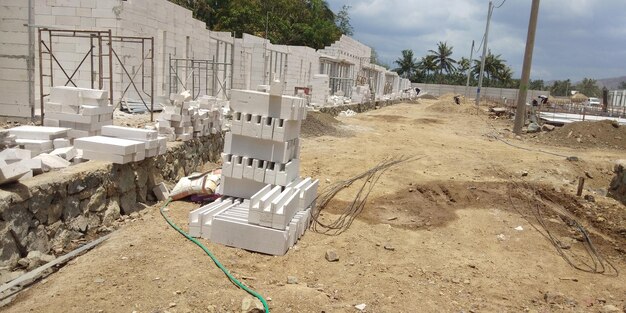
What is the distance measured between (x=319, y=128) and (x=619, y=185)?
383 inches

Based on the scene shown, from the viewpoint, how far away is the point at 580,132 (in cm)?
1769

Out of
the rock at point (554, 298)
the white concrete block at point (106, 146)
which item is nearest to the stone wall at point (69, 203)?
the white concrete block at point (106, 146)

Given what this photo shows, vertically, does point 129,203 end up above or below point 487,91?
below

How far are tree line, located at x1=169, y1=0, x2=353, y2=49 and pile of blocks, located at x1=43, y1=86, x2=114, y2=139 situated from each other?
26443 mm

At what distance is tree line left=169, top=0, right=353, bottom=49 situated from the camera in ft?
117

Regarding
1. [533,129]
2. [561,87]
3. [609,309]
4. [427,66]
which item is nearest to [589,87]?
[561,87]

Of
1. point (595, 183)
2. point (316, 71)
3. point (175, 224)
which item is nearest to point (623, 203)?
point (595, 183)

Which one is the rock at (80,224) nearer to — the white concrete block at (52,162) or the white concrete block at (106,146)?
the white concrete block at (52,162)

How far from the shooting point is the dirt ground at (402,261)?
434cm

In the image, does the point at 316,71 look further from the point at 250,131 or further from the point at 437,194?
the point at 250,131

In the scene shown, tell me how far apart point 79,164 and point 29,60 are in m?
4.90

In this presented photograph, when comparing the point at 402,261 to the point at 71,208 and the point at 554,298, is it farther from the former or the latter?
the point at 71,208

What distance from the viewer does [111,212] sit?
647cm

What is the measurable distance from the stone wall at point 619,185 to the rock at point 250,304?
26.8ft
